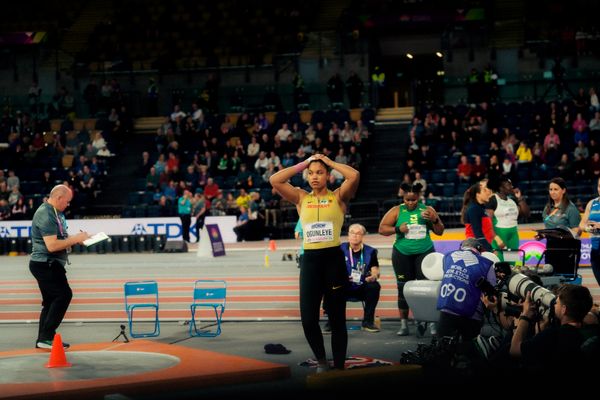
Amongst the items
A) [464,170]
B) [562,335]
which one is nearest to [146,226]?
[464,170]

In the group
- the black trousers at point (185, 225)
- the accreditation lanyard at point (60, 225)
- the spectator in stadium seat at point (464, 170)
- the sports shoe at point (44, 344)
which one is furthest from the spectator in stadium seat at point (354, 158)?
the sports shoe at point (44, 344)

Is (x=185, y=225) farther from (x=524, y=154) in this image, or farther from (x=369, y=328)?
(x=369, y=328)

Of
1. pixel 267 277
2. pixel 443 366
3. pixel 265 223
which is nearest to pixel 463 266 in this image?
pixel 443 366

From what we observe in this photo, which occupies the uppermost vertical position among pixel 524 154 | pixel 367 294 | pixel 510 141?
pixel 510 141

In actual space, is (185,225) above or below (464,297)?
above

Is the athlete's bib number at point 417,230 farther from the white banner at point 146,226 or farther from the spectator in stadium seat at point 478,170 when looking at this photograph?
the white banner at point 146,226

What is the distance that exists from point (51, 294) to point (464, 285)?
4164 millimetres

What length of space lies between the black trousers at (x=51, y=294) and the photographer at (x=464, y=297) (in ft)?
12.5

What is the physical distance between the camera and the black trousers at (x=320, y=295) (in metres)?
9.17

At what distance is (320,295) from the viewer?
362 inches

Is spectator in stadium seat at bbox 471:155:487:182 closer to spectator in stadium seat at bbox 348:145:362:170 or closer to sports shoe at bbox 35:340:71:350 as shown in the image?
spectator in stadium seat at bbox 348:145:362:170

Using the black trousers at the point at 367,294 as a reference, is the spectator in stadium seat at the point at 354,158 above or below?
above

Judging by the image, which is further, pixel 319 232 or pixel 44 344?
pixel 44 344

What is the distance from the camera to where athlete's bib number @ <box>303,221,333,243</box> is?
363 inches
